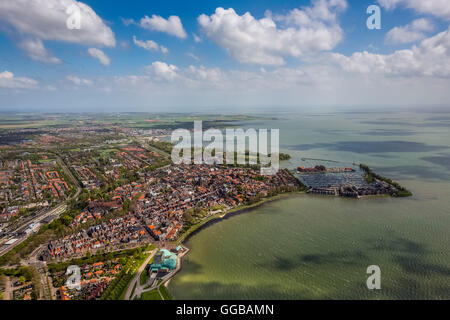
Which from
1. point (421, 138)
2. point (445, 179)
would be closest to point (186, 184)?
point (445, 179)

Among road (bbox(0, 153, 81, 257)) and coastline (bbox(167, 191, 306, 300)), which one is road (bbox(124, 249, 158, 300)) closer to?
coastline (bbox(167, 191, 306, 300))

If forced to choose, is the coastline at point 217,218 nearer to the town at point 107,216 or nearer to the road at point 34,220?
the town at point 107,216

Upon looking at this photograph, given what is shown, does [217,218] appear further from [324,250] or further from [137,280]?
[324,250]

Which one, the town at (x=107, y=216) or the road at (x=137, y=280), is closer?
the road at (x=137, y=280)

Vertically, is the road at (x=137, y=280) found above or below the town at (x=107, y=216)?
below

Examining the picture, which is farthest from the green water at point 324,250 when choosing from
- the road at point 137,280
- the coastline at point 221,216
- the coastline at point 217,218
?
the road at point 137,280

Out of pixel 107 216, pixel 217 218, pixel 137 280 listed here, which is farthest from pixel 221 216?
pixel 107 216

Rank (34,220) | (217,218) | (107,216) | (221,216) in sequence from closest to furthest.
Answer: (217,218) < (107,216) < (221,216) < (34,220)

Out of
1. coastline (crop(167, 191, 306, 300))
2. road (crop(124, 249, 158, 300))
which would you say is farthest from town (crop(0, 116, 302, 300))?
coastline (crop(167, 191, 306, 300))

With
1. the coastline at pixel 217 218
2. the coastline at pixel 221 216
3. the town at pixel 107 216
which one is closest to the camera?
the town at pixel 107 216

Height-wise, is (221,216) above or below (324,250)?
above

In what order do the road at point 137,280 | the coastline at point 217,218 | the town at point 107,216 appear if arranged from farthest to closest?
the coastline at point 217,218, the town at point 107,216, the road at point 137,280
